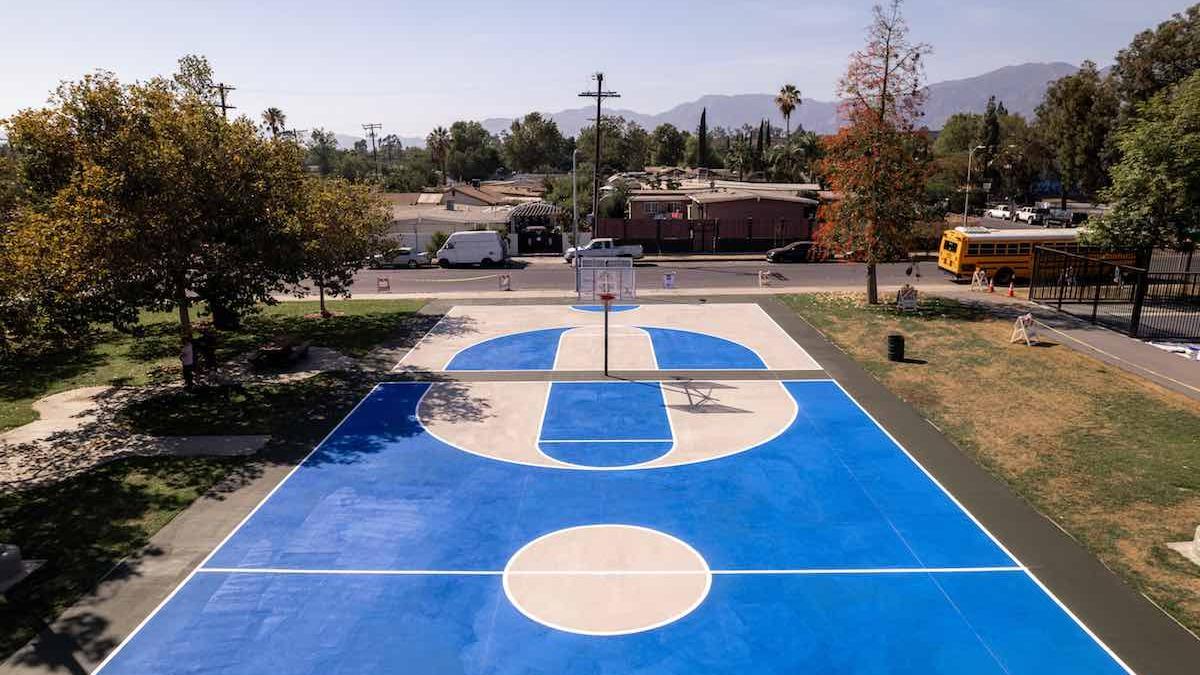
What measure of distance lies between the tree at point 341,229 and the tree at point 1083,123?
6929 centimetres

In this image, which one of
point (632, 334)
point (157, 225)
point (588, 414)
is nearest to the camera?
point (157, 225)

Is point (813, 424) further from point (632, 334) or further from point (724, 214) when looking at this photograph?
point (724, 214)

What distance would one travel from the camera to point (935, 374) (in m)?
26.1

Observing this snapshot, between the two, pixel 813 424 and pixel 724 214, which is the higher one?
pixel 724 214

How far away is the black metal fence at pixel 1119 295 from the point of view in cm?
3055

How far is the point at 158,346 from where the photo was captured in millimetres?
31219

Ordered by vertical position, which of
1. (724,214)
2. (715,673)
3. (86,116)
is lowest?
(715,673)

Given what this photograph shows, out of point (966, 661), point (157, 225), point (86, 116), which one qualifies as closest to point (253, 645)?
point (966, 661)

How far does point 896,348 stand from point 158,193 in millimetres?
26496

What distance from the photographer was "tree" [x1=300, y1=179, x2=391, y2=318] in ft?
104

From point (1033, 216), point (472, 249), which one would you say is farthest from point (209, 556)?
point (1033, 216)

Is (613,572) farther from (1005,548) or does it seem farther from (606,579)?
(1005,548)

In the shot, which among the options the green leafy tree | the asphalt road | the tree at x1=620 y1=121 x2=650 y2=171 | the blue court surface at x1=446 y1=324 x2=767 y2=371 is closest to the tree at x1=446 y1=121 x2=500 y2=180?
the tree at x1=620 y1=121 x2=650 y2=171

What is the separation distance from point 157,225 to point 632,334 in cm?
1909
